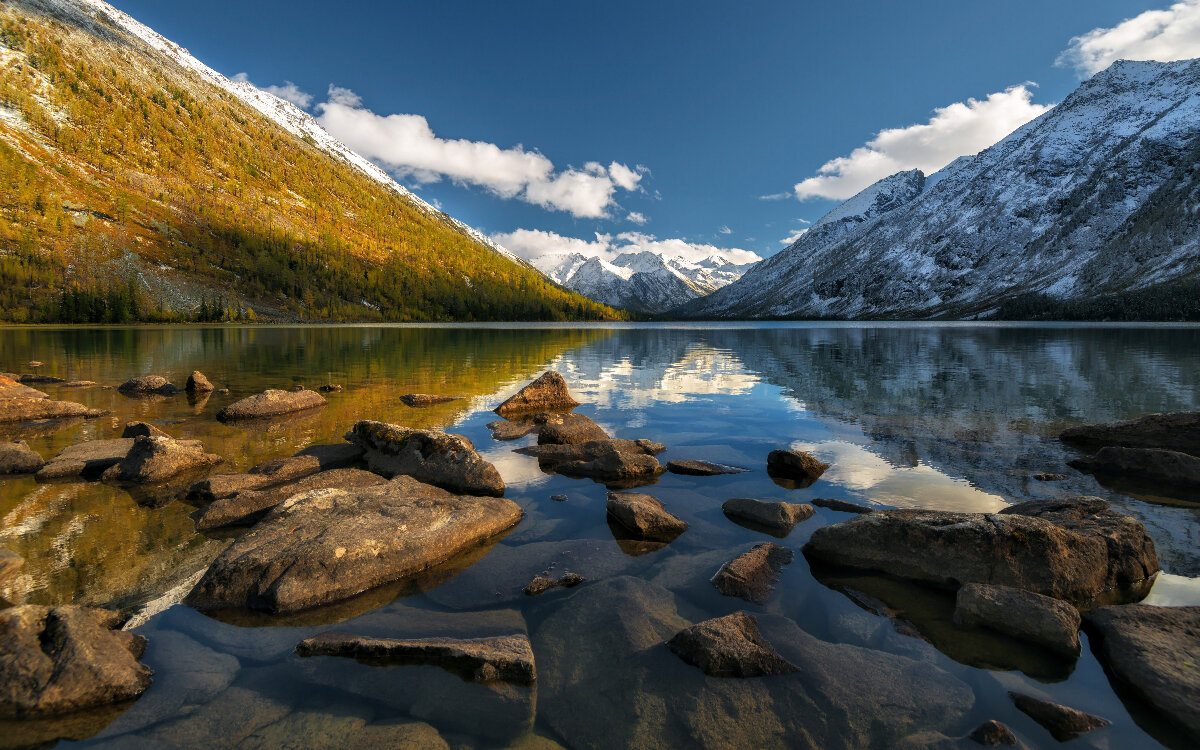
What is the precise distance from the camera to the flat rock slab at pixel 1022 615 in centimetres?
634

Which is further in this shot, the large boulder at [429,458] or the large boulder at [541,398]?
the large boulder at [541,398]

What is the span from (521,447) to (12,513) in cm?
1161

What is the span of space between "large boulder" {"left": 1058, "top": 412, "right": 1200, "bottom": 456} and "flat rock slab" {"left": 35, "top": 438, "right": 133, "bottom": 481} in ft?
94.7

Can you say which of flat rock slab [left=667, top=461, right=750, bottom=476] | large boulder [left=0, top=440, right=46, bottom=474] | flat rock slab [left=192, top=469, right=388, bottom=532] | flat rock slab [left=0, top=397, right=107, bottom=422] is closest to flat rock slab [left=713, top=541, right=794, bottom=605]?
flat rock slab [left=667, top=461, right=750, bottom=476]

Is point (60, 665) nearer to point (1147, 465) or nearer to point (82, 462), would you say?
point (82, 462)

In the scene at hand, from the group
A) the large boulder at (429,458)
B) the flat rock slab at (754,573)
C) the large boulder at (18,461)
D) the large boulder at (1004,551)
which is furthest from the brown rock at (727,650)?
the large boulder at (18,461)

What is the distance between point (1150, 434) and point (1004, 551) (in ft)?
43.9

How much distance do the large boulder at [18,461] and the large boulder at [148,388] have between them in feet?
48.3

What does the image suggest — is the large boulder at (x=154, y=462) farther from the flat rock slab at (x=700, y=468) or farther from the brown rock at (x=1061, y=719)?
the brown rock at (x=1061, y=719)

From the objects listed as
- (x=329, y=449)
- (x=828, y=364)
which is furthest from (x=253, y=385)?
(x=828, y=364)

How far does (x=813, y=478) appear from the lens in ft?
44.9

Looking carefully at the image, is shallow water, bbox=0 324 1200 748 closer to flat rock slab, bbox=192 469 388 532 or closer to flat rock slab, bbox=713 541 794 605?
flat rock slab, bbox=713 541 794 605

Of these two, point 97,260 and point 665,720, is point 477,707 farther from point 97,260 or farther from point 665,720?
point 97,260

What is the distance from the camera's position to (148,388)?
86.2 ft
